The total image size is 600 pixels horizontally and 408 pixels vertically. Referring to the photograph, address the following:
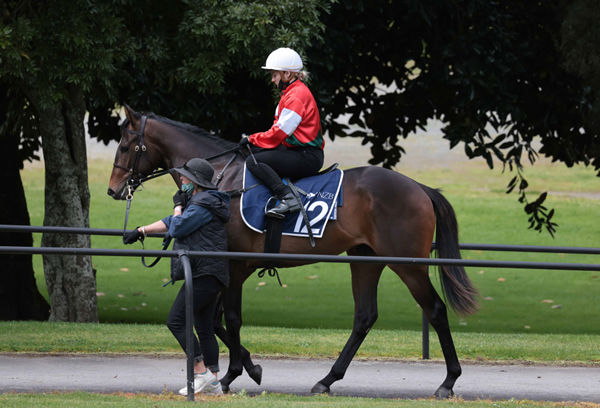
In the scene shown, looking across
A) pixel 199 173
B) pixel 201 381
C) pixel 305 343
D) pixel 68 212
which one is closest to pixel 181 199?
pixel 199 173

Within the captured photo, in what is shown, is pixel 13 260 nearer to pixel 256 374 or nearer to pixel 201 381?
pixel 256 374

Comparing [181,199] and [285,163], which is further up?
[285,163]

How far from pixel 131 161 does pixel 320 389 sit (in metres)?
2.45

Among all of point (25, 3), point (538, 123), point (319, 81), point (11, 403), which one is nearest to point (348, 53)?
point (319, 81)

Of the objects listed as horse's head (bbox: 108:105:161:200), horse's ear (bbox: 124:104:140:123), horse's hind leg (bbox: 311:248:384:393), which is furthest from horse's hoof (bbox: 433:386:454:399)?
horse's ear (bbox: 124:104:140:123)

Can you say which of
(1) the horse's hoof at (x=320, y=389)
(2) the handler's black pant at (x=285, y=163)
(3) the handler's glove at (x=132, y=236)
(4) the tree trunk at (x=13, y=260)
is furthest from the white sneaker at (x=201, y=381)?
(4) the tree trunk at (x=13, y=260)

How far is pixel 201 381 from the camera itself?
7219 mm

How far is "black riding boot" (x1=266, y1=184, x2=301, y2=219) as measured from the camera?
7.77 m

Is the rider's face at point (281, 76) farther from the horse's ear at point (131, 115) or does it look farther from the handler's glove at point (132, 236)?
the handler's glove at point (132, 236)

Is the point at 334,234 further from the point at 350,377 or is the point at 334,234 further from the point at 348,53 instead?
the point at 348,53

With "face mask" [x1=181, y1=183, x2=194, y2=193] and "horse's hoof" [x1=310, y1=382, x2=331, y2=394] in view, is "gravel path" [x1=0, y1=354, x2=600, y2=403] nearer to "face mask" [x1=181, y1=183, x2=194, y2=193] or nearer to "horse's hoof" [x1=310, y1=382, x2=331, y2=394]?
"horse's hoof" [x1=310, y1=382, x2=331, y2=394]

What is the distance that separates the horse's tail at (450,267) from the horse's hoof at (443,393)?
715mm

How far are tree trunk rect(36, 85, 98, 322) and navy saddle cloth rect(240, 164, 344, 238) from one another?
5.89 metres

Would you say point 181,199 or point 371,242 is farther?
point 371,242
